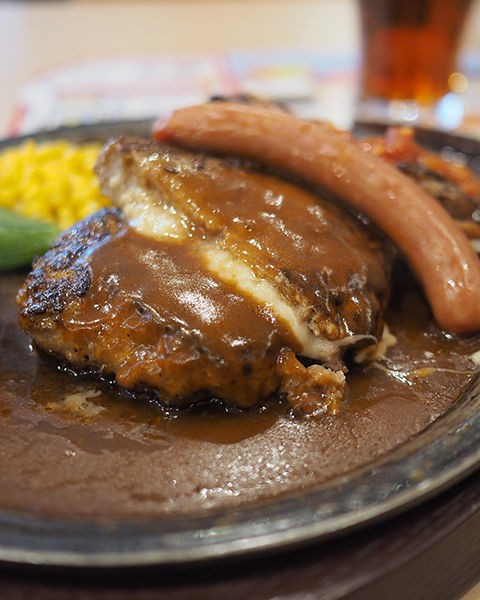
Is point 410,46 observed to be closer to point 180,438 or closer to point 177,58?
point 177,58

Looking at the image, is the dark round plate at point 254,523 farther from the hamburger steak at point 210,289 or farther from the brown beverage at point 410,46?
the brown beverage at point 410,46

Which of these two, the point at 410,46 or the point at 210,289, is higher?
the point at 410,46

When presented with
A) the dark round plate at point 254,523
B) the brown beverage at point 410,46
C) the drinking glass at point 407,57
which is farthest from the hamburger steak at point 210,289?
the brown beverage at point 410,46

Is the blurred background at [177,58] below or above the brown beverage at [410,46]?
below

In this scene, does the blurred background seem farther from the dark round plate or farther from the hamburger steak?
the dark round plate

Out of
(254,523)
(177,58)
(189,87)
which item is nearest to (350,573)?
(254,523)

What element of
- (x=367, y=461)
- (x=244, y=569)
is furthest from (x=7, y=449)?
(x=367, y=461)

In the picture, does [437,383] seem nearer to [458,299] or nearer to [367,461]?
[458,299]
